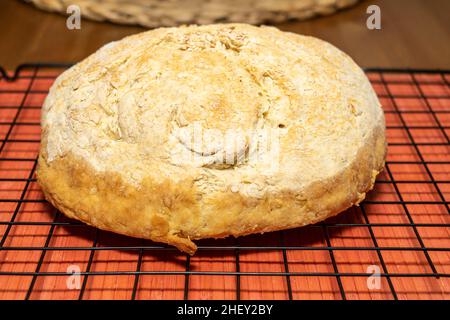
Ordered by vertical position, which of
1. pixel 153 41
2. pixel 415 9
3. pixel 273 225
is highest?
pixel 153 41

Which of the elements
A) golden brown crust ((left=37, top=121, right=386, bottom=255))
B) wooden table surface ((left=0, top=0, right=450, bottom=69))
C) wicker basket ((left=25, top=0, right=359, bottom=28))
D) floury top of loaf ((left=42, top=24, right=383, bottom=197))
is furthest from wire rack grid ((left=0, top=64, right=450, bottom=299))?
wicker basket ((left=25, top=0, right=359, bottom=28))

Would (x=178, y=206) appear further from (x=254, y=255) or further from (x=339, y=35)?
(x=339, y=35)

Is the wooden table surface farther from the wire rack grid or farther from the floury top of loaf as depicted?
the floury top of loaf

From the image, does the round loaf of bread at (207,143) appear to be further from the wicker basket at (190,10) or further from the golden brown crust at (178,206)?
the wicker basket at (190,10)

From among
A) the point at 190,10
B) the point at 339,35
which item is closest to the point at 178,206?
the point at 190,10

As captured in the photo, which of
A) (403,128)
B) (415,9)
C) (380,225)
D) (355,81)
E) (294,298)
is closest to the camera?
(294,298)

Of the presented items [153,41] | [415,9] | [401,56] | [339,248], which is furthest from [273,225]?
[415,9]

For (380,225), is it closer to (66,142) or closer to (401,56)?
(66,142)

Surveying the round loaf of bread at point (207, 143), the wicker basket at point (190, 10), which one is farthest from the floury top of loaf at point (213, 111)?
the wicker basket at point (190, 10)
